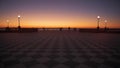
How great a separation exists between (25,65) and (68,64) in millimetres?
1817

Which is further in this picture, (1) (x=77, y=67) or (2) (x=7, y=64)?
(2) (x=7, y=64)

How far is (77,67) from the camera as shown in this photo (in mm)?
5129

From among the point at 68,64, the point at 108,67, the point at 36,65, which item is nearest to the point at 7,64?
the point at 36,65

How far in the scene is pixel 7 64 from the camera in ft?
18.1

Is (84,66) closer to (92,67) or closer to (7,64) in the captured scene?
(92,67)

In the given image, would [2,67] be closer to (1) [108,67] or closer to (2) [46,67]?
(2) [46,67]

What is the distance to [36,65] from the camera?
5402mm

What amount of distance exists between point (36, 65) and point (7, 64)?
1283 millimetres

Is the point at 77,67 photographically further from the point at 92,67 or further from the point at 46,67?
the point at 46,67

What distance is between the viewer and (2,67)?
5137mm

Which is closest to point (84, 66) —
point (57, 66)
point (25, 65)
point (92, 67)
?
point (92, 67)

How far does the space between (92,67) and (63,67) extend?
1173 millimetres

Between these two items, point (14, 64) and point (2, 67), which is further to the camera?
point (14, 64)

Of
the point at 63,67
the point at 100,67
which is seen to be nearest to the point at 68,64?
the point at 63,67
